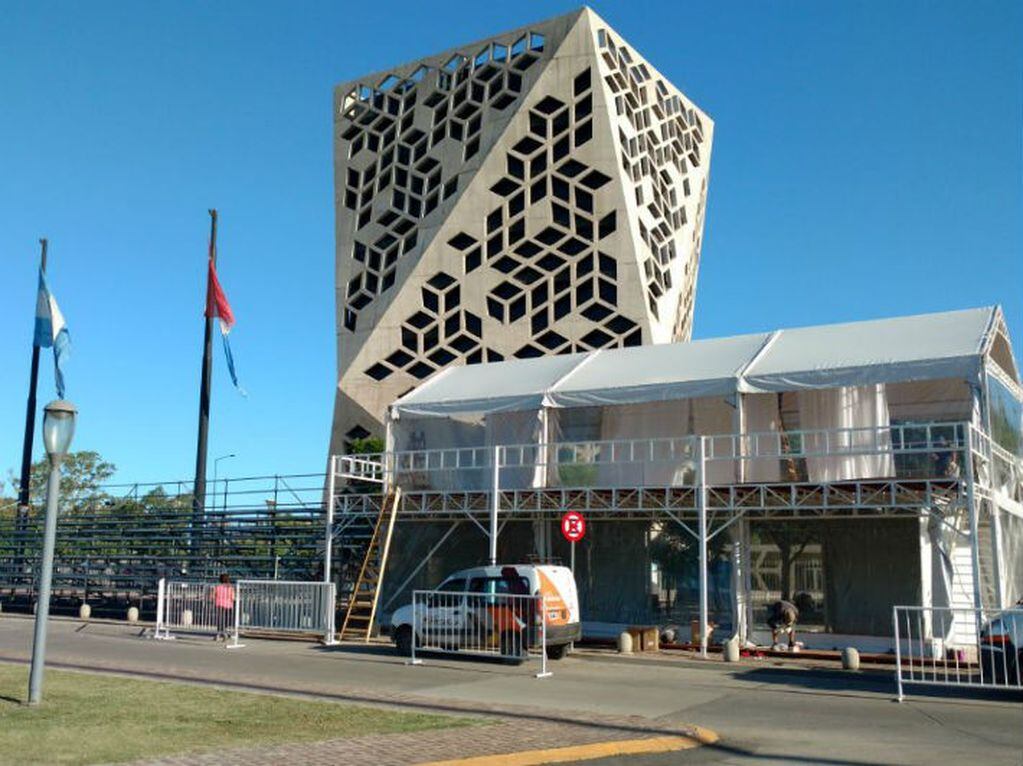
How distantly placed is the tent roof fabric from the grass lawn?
12.5 metres

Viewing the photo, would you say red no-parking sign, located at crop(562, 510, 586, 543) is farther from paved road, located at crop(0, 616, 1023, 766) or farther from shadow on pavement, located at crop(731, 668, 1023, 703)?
shadow on pavement, located at crop(731, 668, 1023, 703)

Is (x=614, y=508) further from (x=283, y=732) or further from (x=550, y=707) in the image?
(x=283, y=732)

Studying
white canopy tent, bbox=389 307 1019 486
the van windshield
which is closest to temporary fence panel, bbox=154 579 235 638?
white canopy tent, bbox=389 307 1019 486

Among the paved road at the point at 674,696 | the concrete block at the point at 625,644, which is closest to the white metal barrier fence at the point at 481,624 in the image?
the paved road at the point at 674,696

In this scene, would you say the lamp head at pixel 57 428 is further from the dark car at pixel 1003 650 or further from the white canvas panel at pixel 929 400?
the white canvas panel at pixel 929 400

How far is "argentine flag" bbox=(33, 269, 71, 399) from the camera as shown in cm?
3409

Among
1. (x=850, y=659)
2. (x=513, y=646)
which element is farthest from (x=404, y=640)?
(x=850, y=659)

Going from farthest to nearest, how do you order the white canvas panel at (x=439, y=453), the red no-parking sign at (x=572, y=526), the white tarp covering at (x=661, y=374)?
the white canvas panel at (x=439, y=453)
the white tarp covering at (x=661, y=374)
the red no-parking sign at (x=572, y=526)

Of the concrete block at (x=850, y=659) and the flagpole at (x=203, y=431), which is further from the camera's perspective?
the flagpole at (x=203, y=431)

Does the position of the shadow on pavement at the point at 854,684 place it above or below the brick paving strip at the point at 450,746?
below

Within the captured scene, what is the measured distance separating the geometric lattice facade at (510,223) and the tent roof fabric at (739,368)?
66.0ft

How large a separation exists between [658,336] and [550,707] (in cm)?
3612

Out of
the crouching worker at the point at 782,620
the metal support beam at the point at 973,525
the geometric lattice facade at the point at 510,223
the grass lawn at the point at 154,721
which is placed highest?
the geometric lattice facade at the point at 510,223

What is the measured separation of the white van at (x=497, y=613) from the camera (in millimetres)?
17922
